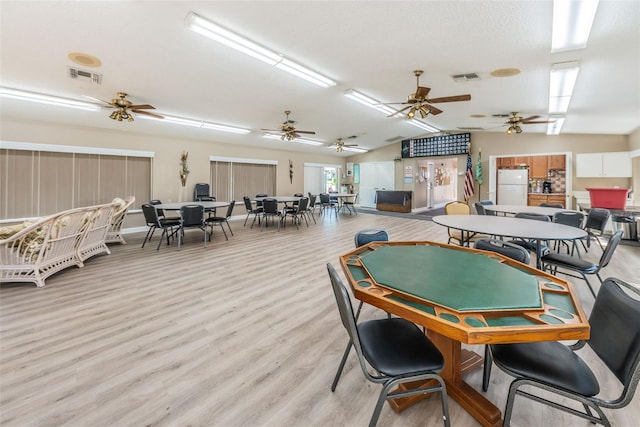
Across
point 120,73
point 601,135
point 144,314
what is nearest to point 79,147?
point 120,73

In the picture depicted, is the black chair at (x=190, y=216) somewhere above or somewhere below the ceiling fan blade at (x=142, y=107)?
below

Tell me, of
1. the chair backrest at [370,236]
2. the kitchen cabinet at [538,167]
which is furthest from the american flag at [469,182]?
the chair backrest at [370,236]

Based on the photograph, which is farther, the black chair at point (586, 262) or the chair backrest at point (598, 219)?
the chair backrest at point (598, 219)

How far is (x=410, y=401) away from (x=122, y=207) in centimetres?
586

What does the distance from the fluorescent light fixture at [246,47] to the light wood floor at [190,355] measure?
9.98 ft

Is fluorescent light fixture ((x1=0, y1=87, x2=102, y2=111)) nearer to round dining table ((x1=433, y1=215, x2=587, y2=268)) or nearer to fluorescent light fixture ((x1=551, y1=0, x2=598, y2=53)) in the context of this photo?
round dining table ((x1=433, y1=215, x2=587, y2=268))

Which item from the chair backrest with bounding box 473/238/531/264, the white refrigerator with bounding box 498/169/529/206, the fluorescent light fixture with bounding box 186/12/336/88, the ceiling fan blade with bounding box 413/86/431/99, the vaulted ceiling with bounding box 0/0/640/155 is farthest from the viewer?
the white refrigerator with bounding box 498/169/529/206

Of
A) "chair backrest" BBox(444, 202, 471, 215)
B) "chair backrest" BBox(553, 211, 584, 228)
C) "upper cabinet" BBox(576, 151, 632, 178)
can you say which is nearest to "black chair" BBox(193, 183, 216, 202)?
"chair backrest" BBox(444, 202, 471, 215)

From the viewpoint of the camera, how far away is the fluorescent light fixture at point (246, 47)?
9.82 feet

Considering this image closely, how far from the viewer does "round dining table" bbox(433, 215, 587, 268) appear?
2.62m

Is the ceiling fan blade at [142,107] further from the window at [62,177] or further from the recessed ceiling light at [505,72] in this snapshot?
the recessed ceiling light at [505,72]

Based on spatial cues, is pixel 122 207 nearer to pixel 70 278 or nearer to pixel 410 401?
pixel 70 278

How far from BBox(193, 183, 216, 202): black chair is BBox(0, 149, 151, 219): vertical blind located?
51.4 inches

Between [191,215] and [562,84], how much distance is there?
6.81 meters
